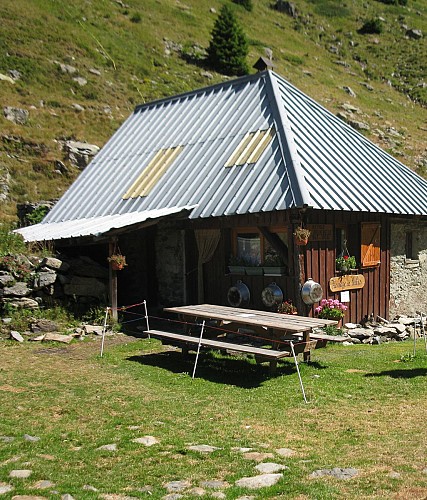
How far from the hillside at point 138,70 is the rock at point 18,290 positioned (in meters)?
→ 11.7

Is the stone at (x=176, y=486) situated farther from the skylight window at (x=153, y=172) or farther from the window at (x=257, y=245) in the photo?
the skylight window at (x=153, y=172)

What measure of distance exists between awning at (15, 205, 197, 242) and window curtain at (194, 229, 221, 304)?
92 cm

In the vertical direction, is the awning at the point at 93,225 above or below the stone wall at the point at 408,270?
above

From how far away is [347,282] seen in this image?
14.7 m

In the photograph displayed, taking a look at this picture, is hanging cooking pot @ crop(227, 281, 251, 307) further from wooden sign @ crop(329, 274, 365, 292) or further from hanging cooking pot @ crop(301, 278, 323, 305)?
wooden sign @ crop(329, 274, 365, 292)

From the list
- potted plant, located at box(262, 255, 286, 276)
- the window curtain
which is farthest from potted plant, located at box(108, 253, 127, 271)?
potted plant, located at box(262, 255, 286, 276)

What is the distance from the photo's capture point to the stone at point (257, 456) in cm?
593

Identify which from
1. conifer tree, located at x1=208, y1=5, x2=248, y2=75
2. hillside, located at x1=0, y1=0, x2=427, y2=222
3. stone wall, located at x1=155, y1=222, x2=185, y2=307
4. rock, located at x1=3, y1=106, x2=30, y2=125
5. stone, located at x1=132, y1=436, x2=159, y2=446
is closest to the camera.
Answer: stone, located at x1=132, y1=436, x2=159, y2=446

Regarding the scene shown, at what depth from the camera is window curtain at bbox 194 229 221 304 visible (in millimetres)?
15273

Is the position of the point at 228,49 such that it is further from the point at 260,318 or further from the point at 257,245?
the point at 260,318

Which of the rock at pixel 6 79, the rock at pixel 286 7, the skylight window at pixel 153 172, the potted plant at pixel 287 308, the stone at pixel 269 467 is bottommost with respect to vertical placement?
the stone at pixel 269 467

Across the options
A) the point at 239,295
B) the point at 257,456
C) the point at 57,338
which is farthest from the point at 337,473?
the point at 57,338

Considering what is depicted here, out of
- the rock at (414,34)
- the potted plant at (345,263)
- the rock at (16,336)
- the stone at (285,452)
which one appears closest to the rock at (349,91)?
the rock at (414,34)

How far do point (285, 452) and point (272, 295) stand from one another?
7.55 metres
